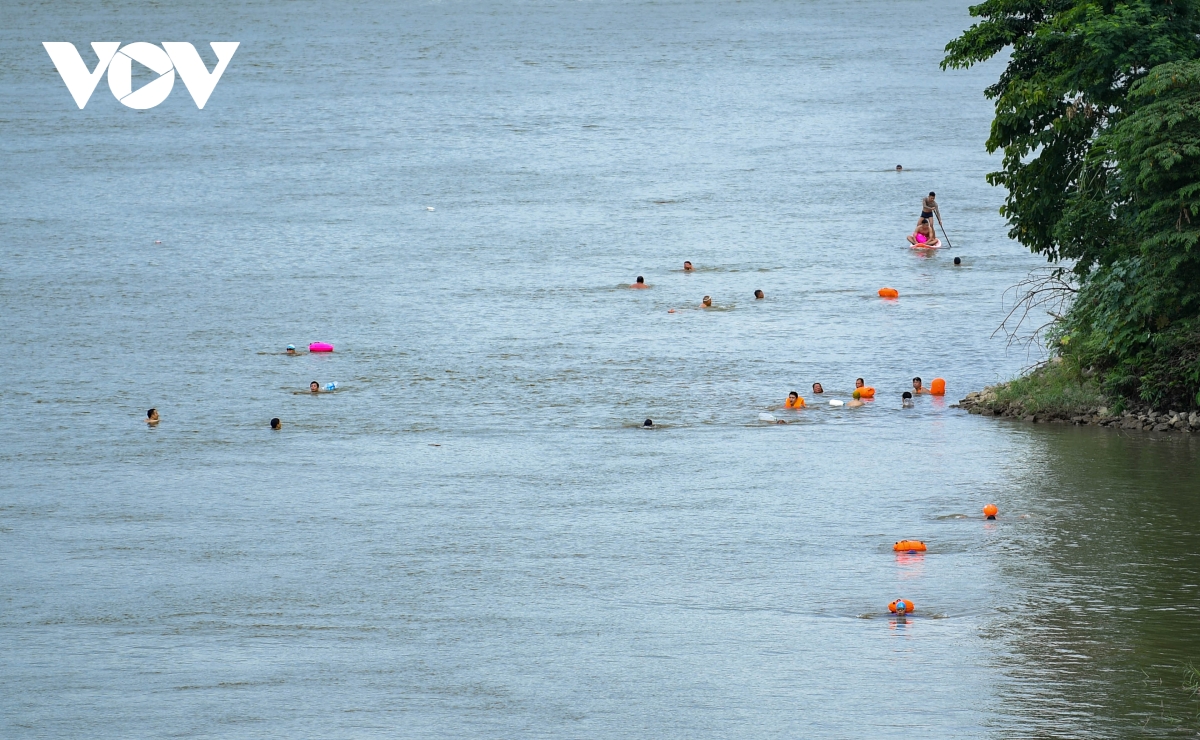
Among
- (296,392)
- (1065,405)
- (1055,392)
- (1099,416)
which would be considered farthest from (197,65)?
(1099,416)

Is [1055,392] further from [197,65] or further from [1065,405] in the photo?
[197,65]

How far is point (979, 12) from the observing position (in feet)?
101

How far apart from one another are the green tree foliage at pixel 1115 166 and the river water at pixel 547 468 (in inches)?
72.8

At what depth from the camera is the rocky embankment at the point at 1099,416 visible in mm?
28188

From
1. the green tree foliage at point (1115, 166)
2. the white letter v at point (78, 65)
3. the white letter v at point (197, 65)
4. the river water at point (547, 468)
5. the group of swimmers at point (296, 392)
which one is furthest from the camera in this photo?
the white letter v at point (78, 65)

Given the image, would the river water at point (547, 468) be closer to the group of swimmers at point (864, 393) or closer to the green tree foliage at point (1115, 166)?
the group of swimmers at point (864, 393)

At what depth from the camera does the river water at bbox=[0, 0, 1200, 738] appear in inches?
713

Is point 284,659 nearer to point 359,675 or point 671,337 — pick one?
point 359,675

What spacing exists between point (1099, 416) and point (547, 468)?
9608 millimetres

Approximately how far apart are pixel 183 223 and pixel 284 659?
39.4 metres

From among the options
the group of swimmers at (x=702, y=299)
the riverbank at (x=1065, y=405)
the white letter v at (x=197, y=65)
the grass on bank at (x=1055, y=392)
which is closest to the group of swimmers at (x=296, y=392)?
the group of swimmers at (x=702, y=299)

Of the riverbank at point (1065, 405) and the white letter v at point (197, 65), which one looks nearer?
the riverbank at point (1065, 405)

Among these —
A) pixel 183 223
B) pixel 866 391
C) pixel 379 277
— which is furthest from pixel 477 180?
pixel 866 391

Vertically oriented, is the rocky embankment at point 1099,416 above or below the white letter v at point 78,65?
below
